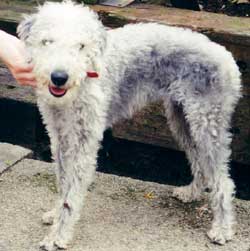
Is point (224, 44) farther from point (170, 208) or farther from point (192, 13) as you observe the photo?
point (170, 208)

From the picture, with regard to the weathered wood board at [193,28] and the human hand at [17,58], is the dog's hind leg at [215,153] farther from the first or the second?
the human hand at [17,58]

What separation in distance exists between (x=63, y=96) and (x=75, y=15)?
19.2 inches

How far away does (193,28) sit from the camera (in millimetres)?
5617

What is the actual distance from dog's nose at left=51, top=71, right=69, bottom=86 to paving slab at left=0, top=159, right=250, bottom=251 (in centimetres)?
123

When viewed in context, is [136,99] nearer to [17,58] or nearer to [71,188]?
[71,188]

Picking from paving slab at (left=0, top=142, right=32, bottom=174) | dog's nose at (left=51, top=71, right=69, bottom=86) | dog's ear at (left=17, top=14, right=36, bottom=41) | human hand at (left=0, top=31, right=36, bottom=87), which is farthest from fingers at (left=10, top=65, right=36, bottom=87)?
paving slab at (left=0, top=142, right=32, bottom=174)

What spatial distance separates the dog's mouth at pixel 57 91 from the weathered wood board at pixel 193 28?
1828mm

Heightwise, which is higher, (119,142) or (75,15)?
(75,15)

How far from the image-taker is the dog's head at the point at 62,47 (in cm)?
400

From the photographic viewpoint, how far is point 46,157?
6.32 m

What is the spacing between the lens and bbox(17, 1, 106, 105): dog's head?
13.1 feet

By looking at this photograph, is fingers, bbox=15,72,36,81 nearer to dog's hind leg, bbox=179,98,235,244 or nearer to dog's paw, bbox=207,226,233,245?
dog's hind leg, bbox=179,98,235,244

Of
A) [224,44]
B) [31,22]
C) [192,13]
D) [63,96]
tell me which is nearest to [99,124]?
[63,96]

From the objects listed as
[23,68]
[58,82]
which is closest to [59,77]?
[58,82]
